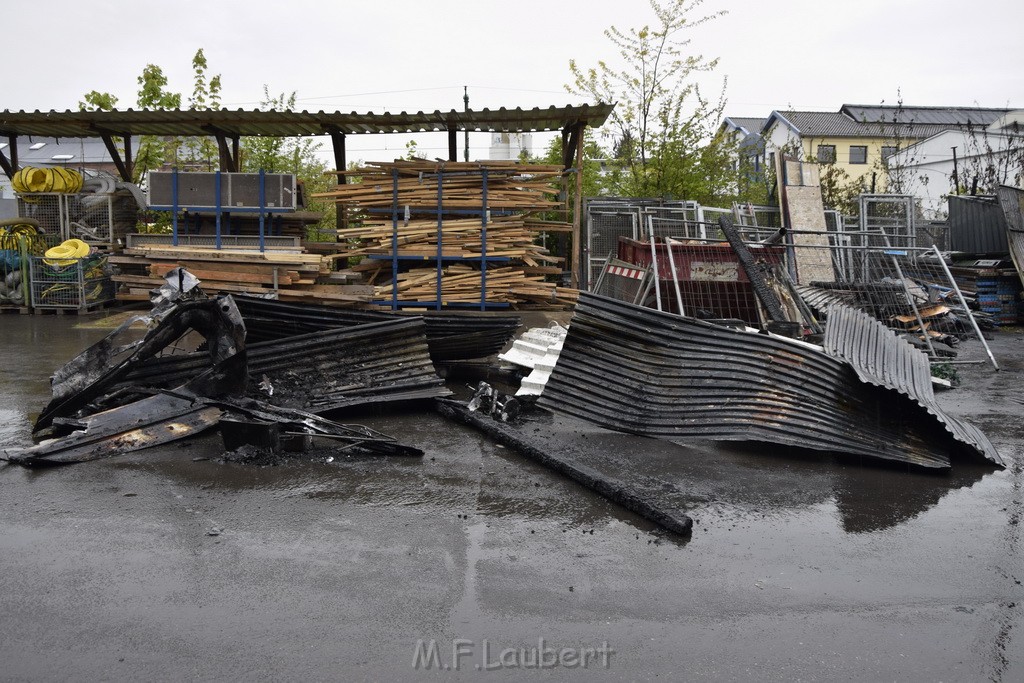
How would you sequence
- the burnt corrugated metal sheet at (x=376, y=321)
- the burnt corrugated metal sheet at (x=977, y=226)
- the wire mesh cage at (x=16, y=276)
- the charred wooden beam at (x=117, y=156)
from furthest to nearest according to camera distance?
the burnt corrugated metal sheet at (x=977, y=226) → the charred wooden beam at (x=117, y=156) → the wire mesh cage at (x=16, y=276) → the burnt corrugated metal sheet at (x=376, y=321)

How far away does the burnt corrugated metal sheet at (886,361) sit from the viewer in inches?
268

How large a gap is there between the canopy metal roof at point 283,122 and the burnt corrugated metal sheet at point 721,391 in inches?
316

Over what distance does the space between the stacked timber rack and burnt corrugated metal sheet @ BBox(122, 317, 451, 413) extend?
6.41 m

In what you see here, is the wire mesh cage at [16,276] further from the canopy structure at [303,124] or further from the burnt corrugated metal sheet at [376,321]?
the burnt corrugated metal sheet at [376,321]

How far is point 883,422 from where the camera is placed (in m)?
6.95

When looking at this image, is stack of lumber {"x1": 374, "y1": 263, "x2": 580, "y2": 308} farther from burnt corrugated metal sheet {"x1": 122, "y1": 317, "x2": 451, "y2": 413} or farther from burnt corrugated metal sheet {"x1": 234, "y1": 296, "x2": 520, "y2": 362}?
burnt corrugated metal sheet {"x1": 122, "y1": 317, "x2": 451, "y2": 413}

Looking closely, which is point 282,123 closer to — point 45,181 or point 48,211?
point 45,181

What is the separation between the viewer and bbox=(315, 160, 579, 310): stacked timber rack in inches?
587

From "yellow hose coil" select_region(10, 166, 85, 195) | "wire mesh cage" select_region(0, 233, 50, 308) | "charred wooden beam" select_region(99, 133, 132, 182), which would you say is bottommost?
"wire mesh cage" select_region(0, 233, 50, 308)

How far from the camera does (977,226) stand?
743 inches

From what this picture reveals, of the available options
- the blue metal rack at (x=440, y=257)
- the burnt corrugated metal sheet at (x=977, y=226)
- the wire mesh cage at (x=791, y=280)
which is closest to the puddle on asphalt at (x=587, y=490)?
the wire mesh cage at (x=791, y=280)

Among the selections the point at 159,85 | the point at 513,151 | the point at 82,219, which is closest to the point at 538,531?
the point at 82,219

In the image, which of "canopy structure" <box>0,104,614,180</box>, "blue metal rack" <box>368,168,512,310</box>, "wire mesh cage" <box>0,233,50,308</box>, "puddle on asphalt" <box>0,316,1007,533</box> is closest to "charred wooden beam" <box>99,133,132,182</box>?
"canopy structure" <box>0,104,614,180</box>

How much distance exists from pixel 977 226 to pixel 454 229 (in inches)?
485
